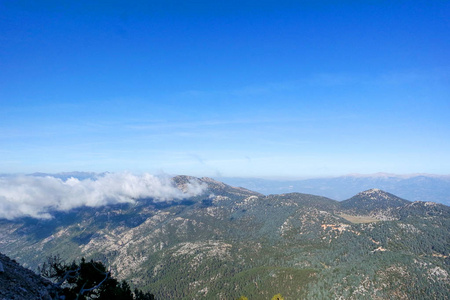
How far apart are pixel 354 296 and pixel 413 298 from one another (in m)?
36.3

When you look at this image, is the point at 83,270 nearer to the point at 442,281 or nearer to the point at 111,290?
the point at 111,290

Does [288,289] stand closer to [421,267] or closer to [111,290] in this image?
[421,267]

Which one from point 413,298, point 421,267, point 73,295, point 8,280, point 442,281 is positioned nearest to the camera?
point 8,280

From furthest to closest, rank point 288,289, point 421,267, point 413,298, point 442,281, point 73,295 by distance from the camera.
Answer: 1. point 288,289
2. point 421,267
3. point 442,281
4. point 413,298
5. point 73,295

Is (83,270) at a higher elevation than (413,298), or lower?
higher

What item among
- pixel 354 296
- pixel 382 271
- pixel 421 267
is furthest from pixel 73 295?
pixel 421 267

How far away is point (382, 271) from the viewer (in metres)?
182

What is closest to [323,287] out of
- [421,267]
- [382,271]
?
[382,271]

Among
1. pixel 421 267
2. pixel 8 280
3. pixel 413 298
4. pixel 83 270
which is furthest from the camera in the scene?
pixel 421 267

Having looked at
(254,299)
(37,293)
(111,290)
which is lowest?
(254,299)

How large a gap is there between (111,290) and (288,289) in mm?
190911

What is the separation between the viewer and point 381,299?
6009 inches

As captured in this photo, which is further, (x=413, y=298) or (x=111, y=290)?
(x=413, y=298)

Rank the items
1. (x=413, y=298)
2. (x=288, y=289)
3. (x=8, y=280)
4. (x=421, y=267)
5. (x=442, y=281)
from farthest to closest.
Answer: (x=288, y=289), (x=421, y=267), (x=442, y=281), (x=413, y=298), (x=8, y=280)
